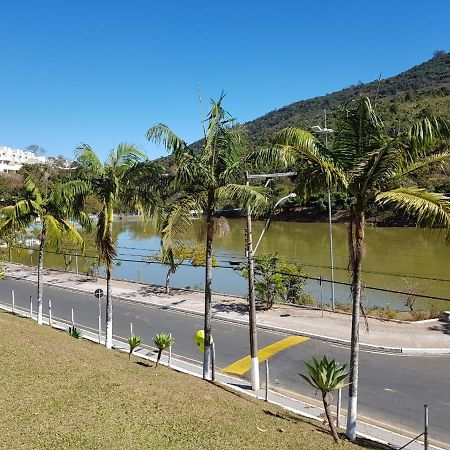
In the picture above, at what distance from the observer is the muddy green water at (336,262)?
26312mm

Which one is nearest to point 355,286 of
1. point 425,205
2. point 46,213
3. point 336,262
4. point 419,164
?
point 425,205

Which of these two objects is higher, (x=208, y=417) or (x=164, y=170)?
(x=164, y=170)

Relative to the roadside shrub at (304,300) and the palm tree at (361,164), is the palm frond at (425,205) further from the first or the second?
the roadside shrub at (304,300)

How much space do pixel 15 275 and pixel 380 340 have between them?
26.8 metres

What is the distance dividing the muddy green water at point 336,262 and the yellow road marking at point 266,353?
354 cm

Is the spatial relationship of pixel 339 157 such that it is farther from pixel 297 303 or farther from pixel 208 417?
pixel 297 303

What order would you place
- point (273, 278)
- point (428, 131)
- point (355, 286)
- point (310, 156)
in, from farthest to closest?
point (273, 278) → point (355, 286) → point (310, 156) → point (428, 131)

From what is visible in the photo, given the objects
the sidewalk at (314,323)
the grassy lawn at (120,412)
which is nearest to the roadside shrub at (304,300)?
the sidewalk at (314,323)

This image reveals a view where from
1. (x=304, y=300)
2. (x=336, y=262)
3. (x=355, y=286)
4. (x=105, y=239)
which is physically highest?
(x=105, y=239)

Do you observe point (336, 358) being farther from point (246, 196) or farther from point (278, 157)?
point (278, 157)

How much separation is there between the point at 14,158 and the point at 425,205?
142372mm

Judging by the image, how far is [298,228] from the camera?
64.4m

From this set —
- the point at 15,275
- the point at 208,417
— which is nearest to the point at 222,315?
the point at 208,417

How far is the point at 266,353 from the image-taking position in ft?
49.7
